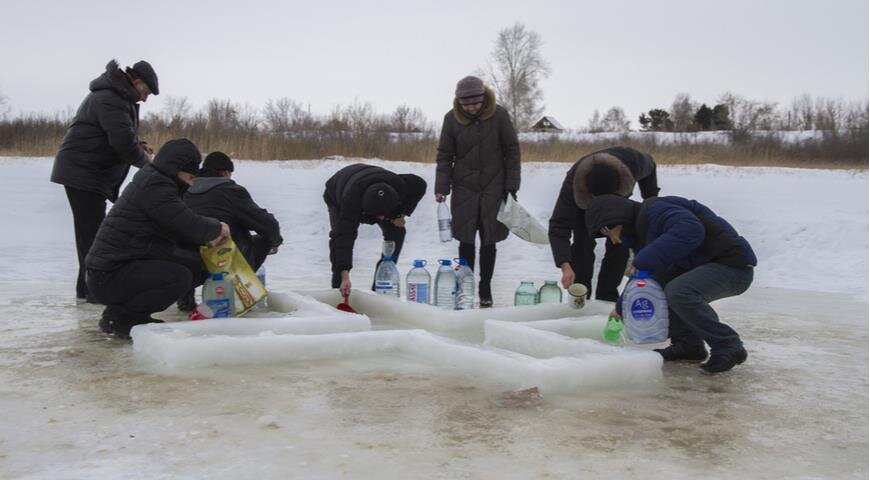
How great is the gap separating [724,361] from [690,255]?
1.81 ft

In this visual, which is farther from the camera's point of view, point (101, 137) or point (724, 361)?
point (101, 137)

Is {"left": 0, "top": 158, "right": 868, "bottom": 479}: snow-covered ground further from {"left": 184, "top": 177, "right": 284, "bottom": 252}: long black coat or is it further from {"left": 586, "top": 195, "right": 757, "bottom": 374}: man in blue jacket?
{"left": 184, "top": 177, "right": 284, "bottom": 252}: long black coat

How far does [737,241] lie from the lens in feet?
14.0

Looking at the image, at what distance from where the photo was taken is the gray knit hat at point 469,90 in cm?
603

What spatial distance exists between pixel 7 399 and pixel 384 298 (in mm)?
2660

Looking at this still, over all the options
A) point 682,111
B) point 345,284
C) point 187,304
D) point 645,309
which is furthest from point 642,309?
point 682,111

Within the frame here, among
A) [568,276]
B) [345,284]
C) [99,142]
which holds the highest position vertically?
[99,142]

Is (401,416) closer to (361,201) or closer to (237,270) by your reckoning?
(237,270)

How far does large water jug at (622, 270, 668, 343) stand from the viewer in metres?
4.35

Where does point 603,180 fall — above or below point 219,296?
above

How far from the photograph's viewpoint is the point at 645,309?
437 cm

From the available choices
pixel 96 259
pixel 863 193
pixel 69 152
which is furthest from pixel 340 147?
pixel 96 259

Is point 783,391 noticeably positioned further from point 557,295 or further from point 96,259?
point 96,259

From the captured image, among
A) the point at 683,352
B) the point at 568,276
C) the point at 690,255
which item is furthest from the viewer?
the point at 568,276
